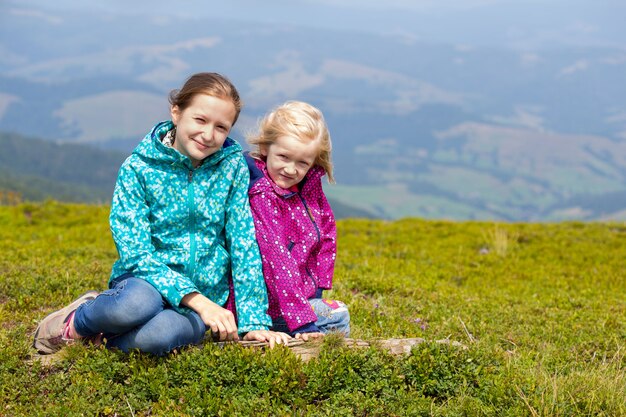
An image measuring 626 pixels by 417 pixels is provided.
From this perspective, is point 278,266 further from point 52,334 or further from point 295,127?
point 52,334

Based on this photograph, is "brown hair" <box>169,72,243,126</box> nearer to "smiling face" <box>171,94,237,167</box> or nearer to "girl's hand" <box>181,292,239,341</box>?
"smiling face" <box>171,94,237,167</box>

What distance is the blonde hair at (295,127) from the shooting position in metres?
6.37

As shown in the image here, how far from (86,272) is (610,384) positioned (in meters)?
8.23

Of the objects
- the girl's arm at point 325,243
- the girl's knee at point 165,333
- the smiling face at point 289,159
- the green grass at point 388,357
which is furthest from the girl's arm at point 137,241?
the girl's arm at point 325,243

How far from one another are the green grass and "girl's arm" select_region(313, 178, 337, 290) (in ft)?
3.19

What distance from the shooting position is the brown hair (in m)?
5.95

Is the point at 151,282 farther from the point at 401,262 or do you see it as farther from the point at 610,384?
the point at 401,262

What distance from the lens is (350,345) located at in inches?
248

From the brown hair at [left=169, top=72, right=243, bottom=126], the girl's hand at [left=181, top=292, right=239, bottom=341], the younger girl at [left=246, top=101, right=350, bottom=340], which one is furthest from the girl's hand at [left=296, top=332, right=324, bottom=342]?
the brown hair at [left=169, top=72, right=243, bottom=126]

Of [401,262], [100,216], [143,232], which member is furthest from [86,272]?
[100,216]

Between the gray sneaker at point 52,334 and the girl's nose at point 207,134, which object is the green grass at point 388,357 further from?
the girl's nose at point 207,134

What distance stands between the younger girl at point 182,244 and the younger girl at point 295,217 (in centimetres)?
19

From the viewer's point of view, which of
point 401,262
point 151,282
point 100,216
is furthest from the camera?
point 100,216

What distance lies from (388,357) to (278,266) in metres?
1.45
